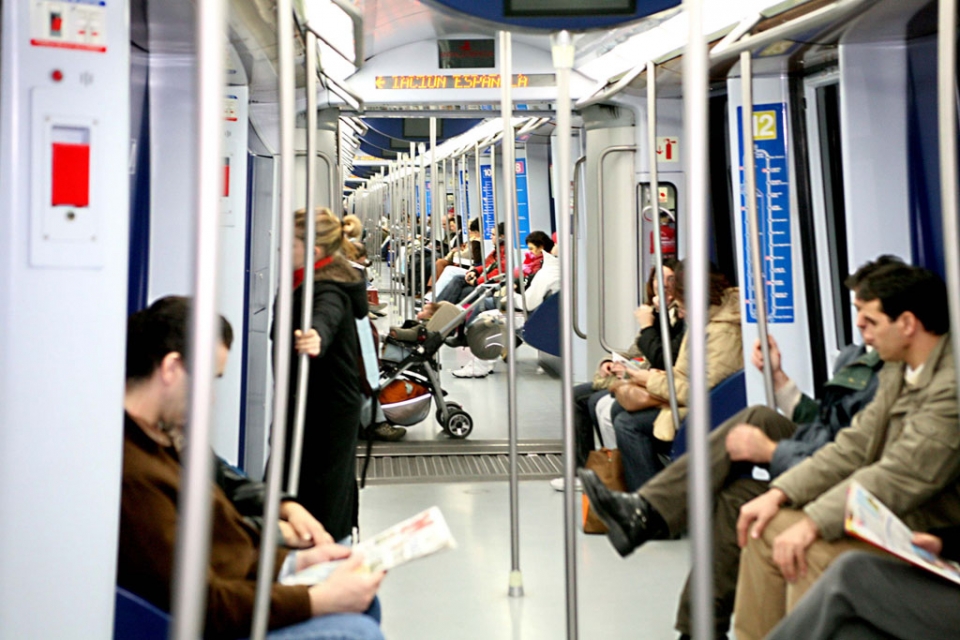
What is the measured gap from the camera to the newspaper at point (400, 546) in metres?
2.09

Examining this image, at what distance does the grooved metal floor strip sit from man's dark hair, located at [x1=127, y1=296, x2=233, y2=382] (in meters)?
3.75

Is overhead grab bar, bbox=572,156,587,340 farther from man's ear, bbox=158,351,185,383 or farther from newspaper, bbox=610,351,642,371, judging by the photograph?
man's ear, bbox=158,351,185,383

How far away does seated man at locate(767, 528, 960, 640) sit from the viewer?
2348 millimetres

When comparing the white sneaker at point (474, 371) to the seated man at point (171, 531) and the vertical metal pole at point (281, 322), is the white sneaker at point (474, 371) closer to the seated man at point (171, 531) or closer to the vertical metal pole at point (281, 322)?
the seated man at point (171, 531)

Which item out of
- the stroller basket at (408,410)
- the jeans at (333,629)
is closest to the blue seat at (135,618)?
the jeans at (333,629)

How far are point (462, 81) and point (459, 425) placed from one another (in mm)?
2317

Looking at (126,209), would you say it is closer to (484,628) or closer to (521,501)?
(484,628)

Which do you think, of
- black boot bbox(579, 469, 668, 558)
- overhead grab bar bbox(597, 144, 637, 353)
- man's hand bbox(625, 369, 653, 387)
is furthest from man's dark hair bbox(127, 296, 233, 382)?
overhead grab bar bbox(597, 144, 637, 353)

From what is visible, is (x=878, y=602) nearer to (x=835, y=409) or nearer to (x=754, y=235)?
(x=835, y=409)

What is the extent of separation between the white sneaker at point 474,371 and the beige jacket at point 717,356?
546 cm

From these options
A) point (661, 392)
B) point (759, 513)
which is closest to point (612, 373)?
point (661, 392)

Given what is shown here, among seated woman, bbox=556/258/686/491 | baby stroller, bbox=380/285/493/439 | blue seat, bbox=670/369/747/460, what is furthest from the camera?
baby stroller, bbox=380/285/493/439

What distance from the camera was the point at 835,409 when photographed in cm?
325

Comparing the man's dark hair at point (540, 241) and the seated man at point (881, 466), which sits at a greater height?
the man's dark hair at point (540, 241)
